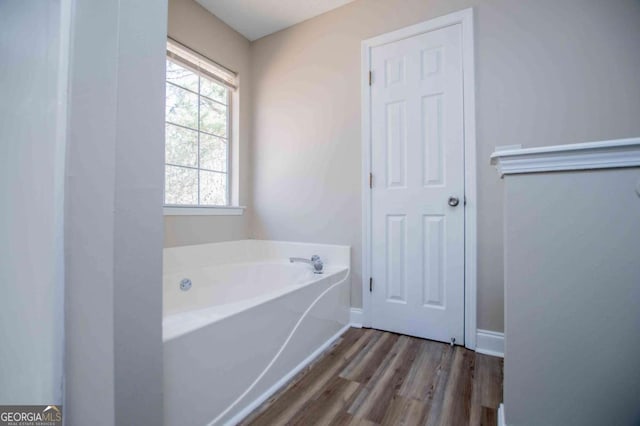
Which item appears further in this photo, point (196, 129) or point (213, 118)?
point (213, 118)

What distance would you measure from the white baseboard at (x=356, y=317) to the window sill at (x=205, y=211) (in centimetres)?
132

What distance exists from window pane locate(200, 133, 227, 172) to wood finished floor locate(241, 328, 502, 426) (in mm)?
1763

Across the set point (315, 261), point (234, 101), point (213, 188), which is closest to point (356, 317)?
point (315, 261)

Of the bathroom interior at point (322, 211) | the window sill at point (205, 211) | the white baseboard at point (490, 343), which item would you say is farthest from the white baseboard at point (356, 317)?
the window sill at point (205, 211)

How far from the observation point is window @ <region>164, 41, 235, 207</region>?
206 cm

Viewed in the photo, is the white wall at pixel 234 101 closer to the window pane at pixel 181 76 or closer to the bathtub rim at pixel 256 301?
the window pane at pixel 181 76

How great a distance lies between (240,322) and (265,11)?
238cm

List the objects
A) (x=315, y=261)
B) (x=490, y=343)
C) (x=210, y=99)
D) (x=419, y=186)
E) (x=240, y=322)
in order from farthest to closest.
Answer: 1. (x=210, y=99)
2. (x=315, y=261)
3. (x=419, y=186)
4. (x=490, y=343)
5. (x=240, y=322)

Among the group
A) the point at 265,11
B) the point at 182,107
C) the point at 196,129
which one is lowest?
the point at 196,129

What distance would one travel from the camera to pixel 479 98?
5.70 feet

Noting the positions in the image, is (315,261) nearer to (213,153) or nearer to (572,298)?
(213,153)

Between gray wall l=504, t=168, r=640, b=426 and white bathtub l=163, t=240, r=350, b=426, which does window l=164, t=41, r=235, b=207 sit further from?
gray wall l=504, t=168, r=640, b=426

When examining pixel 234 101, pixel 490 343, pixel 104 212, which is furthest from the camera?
pixel 234 101

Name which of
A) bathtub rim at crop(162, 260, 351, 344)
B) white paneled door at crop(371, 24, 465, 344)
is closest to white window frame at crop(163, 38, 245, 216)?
bathtub rim at crop(162, 260, 351, 344)
